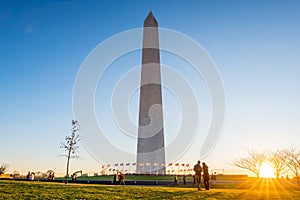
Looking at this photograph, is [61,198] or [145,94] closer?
[61,198]

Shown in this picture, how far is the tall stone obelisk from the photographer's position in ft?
166

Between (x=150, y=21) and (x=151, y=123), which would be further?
(x=150, y=21)

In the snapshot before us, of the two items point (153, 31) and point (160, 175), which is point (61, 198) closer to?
point (160, 175)

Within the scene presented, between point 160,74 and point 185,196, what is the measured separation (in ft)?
121

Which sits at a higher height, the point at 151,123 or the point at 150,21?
the point at 150,21

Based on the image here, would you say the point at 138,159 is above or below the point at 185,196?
above

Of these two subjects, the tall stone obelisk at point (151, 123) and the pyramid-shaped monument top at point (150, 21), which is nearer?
the tall stone obelisk at point (151, 123)

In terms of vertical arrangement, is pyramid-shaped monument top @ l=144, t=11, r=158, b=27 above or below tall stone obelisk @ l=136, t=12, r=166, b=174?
above

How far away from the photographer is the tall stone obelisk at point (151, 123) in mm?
50719

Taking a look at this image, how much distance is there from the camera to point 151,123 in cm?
5091

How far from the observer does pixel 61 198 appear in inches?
579

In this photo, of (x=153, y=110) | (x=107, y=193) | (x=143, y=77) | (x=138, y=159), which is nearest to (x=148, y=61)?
(x=143, y=77)

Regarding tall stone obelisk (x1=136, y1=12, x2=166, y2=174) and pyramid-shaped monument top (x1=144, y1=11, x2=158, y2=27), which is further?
pyramid-shaped monument top (x1=144, y1=11, x2=158, y2=27)

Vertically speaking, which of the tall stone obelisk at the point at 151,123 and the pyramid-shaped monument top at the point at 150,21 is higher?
the pyramid-shaped monument top at the point at 150,21
